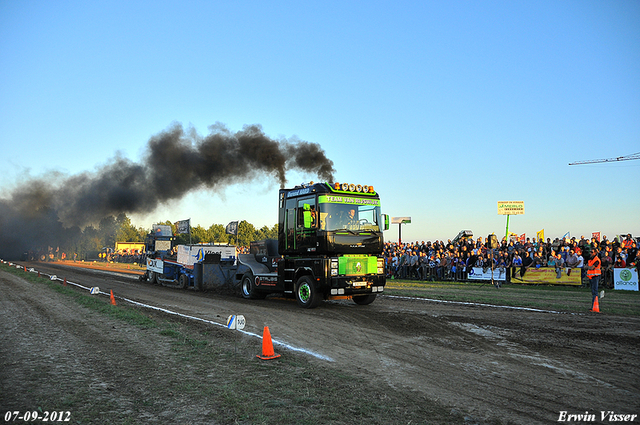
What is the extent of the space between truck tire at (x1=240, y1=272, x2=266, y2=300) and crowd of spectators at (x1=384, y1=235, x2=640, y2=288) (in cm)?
1409

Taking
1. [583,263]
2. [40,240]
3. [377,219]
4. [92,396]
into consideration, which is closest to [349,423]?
[92,396]

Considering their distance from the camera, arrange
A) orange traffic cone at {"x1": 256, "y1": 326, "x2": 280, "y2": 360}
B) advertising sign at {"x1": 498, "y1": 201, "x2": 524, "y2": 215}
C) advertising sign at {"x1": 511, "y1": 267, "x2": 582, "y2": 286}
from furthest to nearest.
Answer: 1. advertising sign at {"x1": 498, "y1": 201, "x2": 524, "y2": 215}
2. advertising sign at {"x1": 511, "y1": 267, "x2": 582, "y2": 286}
3. orange traffic cone at {"x1": 256, "y1": 326, "x2": 280, "y2": 360}

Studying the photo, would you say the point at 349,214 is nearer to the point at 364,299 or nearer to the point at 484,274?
the point at 364,299

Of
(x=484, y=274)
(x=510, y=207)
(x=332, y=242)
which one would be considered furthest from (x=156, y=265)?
(x=510, y=207)

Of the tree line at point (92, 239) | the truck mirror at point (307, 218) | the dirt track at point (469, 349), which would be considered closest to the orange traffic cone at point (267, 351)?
the dirt track at point (469, 349)

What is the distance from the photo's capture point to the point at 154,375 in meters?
5.96

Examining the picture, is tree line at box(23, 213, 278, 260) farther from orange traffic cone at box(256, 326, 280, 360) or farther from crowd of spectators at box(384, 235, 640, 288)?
orange traffic cone at box(256, 326, 280, 360)

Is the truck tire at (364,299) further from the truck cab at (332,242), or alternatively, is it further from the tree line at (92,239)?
the tree line at (92,239)

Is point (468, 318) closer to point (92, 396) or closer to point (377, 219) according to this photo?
point (377, 219)

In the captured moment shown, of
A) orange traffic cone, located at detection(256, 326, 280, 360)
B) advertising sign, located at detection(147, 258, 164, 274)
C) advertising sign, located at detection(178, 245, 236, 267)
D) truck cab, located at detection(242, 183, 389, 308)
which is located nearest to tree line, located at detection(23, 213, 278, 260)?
advertising sign, located at detection(147, 258, 164, 274)

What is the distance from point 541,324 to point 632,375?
165 inches

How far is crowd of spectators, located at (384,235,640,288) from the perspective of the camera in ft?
64.8

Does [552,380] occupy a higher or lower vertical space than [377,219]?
lower

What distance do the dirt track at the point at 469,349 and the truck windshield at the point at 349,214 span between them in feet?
7.98
